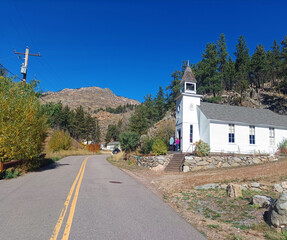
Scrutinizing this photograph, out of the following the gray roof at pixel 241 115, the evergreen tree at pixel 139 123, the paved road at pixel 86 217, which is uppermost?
the evergreen tree at pixel 139 123

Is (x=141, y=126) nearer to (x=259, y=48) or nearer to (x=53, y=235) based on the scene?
(x=259, y=48)

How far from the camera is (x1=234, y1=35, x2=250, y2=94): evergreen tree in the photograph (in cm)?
5916

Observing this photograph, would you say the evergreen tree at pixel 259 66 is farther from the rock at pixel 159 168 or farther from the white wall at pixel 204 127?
the rock at pixel 159 168

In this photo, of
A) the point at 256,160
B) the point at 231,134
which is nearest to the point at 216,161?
the point at 231,134

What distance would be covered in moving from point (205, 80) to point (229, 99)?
22.3ft

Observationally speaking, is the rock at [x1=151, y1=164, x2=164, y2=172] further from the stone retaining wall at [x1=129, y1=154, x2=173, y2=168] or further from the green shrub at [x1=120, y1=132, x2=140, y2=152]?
the green shrub at [x1=120, y1=132, x2=140, y2=152]

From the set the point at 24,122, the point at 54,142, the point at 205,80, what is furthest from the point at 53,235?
the point at 205,80

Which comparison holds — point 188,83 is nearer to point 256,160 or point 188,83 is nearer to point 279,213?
point 256,160

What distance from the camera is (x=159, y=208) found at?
7578mm

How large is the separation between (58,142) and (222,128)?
32.2 m

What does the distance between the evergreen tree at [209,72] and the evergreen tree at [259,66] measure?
13683mm

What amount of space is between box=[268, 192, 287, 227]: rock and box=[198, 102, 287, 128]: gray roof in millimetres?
17343

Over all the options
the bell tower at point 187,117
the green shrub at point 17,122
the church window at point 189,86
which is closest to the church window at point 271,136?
the bell tower at point 187,117

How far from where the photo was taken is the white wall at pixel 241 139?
22.8 m
